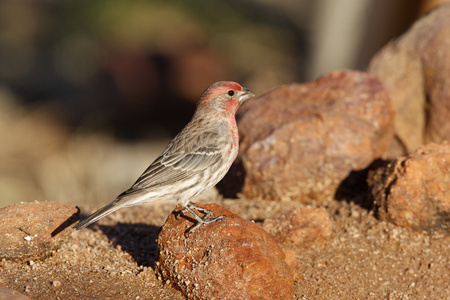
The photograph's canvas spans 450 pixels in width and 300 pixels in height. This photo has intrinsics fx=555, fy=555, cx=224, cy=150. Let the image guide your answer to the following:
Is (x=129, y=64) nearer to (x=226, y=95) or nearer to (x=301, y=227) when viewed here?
(x=226, y=95)

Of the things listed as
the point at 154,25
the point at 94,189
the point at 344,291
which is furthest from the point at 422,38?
the point at 154,25

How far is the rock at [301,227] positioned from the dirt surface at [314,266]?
105mm

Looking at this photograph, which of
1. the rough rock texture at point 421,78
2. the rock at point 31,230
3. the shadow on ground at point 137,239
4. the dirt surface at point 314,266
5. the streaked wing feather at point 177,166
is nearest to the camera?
the dirt surface at point 314,266

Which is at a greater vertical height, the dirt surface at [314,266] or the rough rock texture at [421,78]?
the rough rock texture at [421,78]

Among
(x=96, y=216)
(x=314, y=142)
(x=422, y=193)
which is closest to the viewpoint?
(x=96, y=216)

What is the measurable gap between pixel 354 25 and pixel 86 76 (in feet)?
28.4

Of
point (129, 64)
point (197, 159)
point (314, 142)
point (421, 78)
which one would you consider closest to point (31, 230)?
point (197, 159)

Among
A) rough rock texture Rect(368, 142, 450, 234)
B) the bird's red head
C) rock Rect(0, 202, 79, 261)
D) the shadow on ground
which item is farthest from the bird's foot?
rough rock texture Rect(368, 142, 450, 234)

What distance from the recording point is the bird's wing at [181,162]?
17.1ft

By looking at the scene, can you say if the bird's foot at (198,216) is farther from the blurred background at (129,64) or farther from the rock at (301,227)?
the blurred background at (129,64)

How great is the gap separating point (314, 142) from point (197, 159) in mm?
1599

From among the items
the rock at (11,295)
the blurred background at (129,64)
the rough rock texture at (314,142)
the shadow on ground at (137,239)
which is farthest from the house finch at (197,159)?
the blurred background at (129,64)

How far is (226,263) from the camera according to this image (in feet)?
13.4

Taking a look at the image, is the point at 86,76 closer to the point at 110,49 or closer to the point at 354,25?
the point at 110,49
